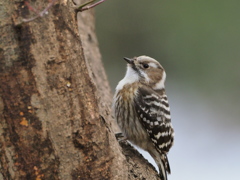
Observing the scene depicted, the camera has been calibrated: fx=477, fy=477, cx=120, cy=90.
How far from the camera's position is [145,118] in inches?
176

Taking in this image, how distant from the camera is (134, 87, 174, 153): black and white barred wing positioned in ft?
14.7

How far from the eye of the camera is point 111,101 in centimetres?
525

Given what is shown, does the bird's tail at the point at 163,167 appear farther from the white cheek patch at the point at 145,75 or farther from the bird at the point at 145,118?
the white cheek patch at the point at 145,75

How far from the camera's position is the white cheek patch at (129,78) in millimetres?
4816

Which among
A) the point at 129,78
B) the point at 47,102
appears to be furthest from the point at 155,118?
the point at 47,102

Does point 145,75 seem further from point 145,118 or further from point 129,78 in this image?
point 145,118

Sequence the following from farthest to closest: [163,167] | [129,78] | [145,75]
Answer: [145,75], [129,78], [163,167]

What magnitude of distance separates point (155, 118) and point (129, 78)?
1.98ft

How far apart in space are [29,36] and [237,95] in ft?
24.0

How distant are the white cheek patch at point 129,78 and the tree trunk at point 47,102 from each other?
1823 mm

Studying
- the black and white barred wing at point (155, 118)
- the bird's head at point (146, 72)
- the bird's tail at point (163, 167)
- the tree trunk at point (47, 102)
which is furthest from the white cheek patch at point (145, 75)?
the tree trunk at point (47, 102)

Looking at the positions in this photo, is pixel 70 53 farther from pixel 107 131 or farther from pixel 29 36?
pixel 107 131

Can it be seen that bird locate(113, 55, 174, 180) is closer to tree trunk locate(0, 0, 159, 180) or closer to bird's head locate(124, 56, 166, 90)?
bird's head locate(124, 56, 166, 90)

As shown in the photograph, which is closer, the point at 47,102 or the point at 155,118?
the point at 47,102
